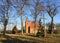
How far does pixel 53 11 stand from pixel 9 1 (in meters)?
14.8

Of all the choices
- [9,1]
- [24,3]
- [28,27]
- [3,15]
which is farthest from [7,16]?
[28,27]

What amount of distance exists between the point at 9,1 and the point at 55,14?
16.4 meters

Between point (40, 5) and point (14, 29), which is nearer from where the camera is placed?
point (40, 5)

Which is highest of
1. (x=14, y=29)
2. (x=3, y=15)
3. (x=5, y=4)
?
(x=5, y=4)

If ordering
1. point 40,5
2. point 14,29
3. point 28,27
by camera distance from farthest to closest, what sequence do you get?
point 28,27 → point 14,29 → point 40,5

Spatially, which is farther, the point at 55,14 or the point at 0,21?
the point at 55,14

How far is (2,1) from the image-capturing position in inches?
1580

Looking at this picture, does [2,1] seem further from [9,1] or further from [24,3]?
[24,3]

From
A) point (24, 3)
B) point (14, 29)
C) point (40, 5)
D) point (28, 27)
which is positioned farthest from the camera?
point (28, 27)

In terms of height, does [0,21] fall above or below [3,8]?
below

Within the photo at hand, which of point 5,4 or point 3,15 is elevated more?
point 5,4

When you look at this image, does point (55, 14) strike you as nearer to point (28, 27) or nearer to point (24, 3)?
point (24, 3)

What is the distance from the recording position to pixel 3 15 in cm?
4012

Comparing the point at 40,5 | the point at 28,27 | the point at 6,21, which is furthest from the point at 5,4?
the point at 28,27
